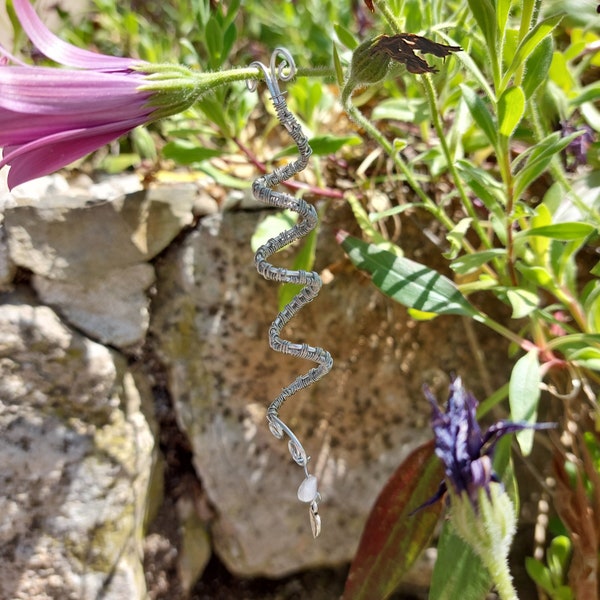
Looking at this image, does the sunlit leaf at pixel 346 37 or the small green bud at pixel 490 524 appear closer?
the small green bud at pixel 490 524

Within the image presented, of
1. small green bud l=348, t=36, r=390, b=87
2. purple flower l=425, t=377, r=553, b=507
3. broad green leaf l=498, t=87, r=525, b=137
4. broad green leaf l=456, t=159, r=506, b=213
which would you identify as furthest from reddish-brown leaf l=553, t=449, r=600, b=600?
small green bud l=348, t=36, r=390, b=87

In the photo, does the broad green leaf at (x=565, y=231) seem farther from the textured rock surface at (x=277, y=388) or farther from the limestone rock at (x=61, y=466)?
the limestone rock at (x=61, y=466)

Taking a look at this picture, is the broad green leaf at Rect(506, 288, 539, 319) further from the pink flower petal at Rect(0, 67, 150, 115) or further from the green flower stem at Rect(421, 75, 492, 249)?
the pink flower petal at Rect(0, 67, 150, 115)

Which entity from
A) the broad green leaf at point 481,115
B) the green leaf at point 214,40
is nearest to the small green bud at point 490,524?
the broad green leaf at point 481,115

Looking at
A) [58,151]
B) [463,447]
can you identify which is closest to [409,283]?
[463,447]

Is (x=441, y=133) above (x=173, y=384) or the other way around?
above

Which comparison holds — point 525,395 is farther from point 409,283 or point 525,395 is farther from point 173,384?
point 173,384
